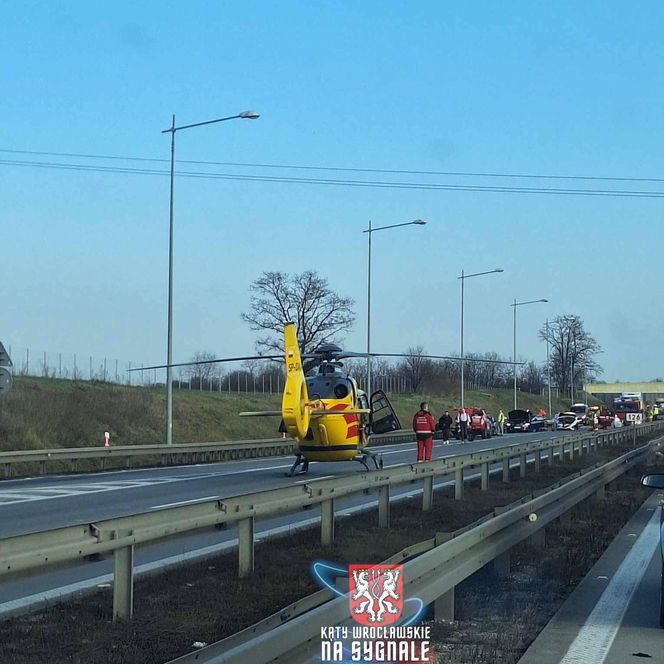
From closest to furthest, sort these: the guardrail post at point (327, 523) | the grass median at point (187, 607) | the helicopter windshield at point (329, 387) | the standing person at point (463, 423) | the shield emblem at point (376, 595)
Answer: the shield emblem at point (376, 595) → the grass median at point (187, 607) → the guardrail post at point (327, 523) → the helicopter windshield at point (329, 387) → the standing person at point (463, 423)

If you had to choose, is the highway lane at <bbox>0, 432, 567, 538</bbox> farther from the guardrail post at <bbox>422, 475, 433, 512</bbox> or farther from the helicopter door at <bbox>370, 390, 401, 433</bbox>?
the guardrail post at <bbox>422, 475, 433, 512</bbox>

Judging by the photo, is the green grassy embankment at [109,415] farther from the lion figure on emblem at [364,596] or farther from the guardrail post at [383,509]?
the lion figure on emblem at [364,596]

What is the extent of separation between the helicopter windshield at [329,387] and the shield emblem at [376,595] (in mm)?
17273

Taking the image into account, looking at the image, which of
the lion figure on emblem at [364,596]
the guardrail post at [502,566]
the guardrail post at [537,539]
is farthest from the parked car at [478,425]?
the lion figure on emblem at [364,596]

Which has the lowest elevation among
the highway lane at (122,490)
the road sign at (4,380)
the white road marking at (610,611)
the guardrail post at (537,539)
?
the highway lane at (122,490)

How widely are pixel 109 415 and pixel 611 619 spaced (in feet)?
124

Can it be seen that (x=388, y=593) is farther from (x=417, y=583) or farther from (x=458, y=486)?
(x=458, y=486)

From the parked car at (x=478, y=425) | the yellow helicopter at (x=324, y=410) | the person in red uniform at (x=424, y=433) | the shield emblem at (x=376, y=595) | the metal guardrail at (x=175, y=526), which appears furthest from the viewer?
the parked car at (x=478, y=425)

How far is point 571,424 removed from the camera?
8362 centimetres

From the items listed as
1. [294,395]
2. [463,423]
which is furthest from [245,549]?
[463,423]

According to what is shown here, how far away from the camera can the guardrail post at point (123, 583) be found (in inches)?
313

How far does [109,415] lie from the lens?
4478 centimetres

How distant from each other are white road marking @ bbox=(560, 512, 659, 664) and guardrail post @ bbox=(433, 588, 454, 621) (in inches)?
36.4

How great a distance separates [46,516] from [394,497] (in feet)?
19.2
